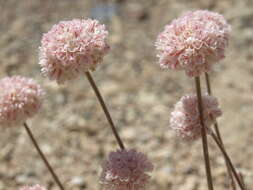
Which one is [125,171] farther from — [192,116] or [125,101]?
[125,101]

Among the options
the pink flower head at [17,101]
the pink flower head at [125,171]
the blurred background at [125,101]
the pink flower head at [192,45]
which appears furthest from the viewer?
the blurred background at [125,101]

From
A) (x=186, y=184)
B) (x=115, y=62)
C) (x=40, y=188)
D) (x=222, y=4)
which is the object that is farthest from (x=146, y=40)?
(x=40, y=188)

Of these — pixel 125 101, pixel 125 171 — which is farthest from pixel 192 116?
pixel 125 101

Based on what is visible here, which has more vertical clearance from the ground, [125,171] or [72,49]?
[72,49]

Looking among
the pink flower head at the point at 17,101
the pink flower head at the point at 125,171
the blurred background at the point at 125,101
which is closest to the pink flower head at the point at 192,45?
the pink flower head at the point at 125,171

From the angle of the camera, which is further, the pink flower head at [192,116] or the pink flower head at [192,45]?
the pink flower head at [192,116]

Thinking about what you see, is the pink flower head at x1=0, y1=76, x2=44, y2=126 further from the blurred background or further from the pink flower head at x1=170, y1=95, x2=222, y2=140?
the blurred background

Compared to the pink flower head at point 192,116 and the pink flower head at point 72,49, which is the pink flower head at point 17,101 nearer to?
the pink flower head at point 72,49
